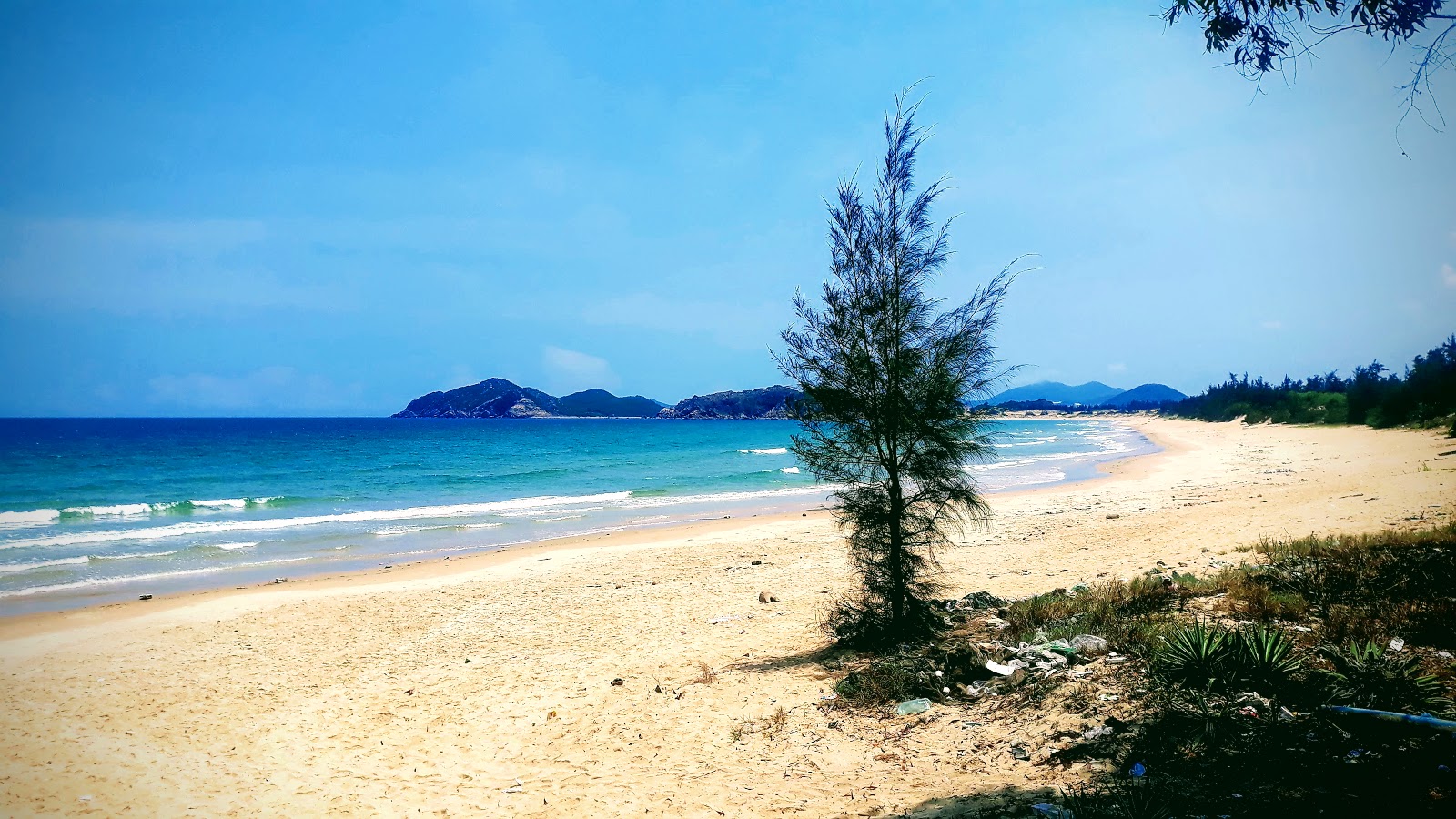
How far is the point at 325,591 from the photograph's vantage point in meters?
15.5

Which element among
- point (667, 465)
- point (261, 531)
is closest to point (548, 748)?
point (261, 531)

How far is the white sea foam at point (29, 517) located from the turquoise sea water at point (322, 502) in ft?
0.43

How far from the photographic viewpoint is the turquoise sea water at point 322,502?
1909cm

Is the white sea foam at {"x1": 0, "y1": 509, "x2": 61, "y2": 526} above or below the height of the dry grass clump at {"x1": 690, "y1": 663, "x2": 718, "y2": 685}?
above

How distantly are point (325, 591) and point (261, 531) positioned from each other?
1228 centimetres

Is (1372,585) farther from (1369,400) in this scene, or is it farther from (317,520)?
(1369,400)

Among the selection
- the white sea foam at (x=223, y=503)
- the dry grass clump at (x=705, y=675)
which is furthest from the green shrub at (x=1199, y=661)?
the white sea foam at (x=223, y=503)

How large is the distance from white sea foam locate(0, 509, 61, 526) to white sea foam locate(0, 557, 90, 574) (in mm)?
10428

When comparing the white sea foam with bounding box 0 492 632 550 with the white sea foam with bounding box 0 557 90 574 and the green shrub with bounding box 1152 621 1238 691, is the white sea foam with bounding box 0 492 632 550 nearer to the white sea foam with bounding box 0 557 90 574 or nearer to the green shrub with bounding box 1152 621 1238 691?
the white sea foam with bounding box 0 557 90 574

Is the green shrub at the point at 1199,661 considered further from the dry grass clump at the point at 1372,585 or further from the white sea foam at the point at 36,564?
the white sea foam at the point at 36,564

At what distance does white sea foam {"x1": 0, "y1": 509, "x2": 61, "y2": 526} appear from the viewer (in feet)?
87.5

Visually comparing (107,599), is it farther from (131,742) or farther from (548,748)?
(548,748)

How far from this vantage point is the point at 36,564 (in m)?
18.9

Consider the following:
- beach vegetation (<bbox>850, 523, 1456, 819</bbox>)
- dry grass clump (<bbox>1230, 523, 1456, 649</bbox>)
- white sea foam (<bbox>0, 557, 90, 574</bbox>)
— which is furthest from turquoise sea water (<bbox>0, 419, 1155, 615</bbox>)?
dry grass clump (<bbox>1230, 523, 1456, 649</bbox>)
